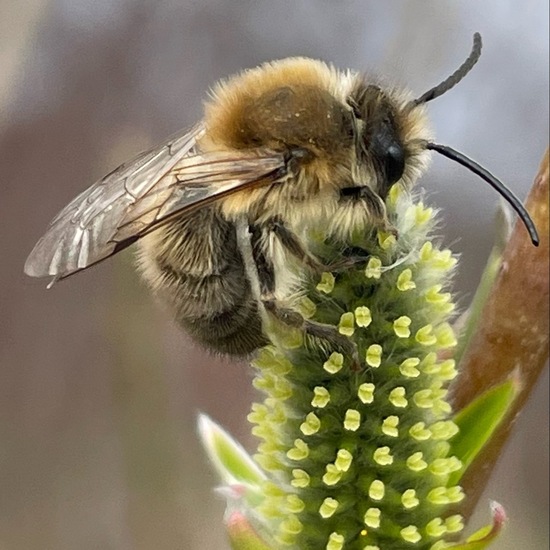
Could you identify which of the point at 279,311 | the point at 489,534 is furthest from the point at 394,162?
the point at 489,534

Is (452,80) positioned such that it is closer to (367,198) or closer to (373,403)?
(367,198)

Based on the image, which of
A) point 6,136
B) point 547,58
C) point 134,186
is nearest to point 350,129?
point 134,186

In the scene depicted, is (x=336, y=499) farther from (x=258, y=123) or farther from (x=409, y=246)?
(x=258, y=123)

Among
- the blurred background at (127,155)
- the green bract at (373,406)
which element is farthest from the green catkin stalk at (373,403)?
the blurred background at (127,155)

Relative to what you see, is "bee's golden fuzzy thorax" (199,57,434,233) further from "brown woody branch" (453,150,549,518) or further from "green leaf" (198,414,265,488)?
"green leaf" (198,414,265,488)

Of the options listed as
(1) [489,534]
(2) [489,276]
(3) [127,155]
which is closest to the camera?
(1) [489,534]
